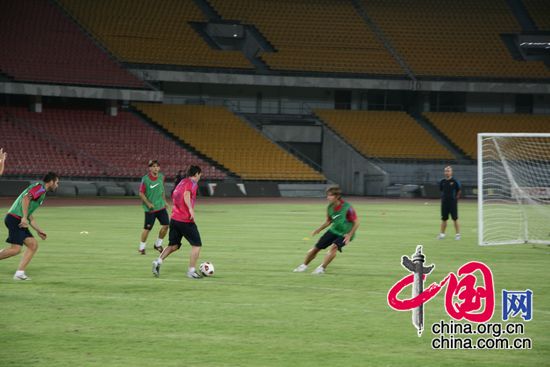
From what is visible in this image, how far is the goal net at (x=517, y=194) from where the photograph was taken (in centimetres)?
2525

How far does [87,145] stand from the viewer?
5453 centimetres

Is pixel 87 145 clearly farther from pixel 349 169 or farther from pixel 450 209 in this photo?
pixel 450 209

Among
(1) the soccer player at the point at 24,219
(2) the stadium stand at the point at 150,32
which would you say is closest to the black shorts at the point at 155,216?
(1) the soccer player at the point at 24,219

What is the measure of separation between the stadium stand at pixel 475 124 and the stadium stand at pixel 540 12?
23.4ft

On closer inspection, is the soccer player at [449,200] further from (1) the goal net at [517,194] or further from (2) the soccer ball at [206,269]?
(2) the soccer ball at [206,269]

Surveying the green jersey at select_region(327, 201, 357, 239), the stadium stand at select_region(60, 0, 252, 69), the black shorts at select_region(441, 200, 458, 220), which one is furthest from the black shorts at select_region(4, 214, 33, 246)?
the stadium stand at select_region(60, 0, 252, 69)

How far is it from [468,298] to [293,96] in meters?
55.2

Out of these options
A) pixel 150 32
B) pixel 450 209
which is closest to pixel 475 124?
pixel 150 32

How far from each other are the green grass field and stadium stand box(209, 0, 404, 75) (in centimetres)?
3995

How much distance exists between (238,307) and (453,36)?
193 ft

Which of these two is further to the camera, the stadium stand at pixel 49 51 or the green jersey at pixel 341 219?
the stadium stand at pixel 49 51

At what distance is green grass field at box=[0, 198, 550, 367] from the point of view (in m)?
9.94

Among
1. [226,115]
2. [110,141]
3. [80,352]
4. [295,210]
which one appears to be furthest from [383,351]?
[226,115]

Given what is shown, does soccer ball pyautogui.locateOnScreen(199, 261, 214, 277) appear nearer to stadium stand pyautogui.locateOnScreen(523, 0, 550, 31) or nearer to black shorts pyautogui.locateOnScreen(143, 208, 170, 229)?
black shorts pyautogui.locateOnScreen(143, 208, 170, 229)
